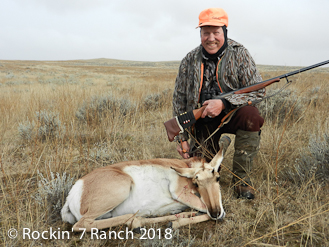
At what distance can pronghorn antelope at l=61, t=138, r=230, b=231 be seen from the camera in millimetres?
2281

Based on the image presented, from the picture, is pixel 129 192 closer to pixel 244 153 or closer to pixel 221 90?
Result: pixel 244 153

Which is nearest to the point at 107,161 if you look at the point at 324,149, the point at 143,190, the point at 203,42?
the point at 143,190

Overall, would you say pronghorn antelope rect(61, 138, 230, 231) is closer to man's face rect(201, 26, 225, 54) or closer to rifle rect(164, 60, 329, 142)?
rifle rect(164, 60, 329, 142)

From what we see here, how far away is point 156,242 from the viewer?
211cm

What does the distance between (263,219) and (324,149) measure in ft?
4.79

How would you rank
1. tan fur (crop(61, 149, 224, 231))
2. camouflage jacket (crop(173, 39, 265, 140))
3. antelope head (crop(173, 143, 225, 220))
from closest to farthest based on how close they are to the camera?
tan fur (crop(61, 149, 224, 231)), antelope head (crop(173, 143, 225, 220)), camouflage jacket (crop(173, 39, 265, 140))

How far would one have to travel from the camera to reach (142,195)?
A: 249 cm

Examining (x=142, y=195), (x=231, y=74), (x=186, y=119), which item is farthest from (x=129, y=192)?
(x=231, y=74)

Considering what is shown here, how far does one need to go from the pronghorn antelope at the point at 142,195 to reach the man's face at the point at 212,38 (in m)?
1.55

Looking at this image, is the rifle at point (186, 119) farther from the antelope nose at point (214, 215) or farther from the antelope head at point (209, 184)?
the antelope nose at point (214, 215)

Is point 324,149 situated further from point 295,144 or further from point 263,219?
point 263,219

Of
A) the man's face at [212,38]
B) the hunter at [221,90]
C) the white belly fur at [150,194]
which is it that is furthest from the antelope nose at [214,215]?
the man's face at [212,38]

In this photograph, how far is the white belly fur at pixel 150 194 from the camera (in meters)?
2.46

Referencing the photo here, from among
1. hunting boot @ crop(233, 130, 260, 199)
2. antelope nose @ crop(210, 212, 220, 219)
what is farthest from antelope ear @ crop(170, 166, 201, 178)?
hunting boot @ crop(233, 130, 260, 199)
